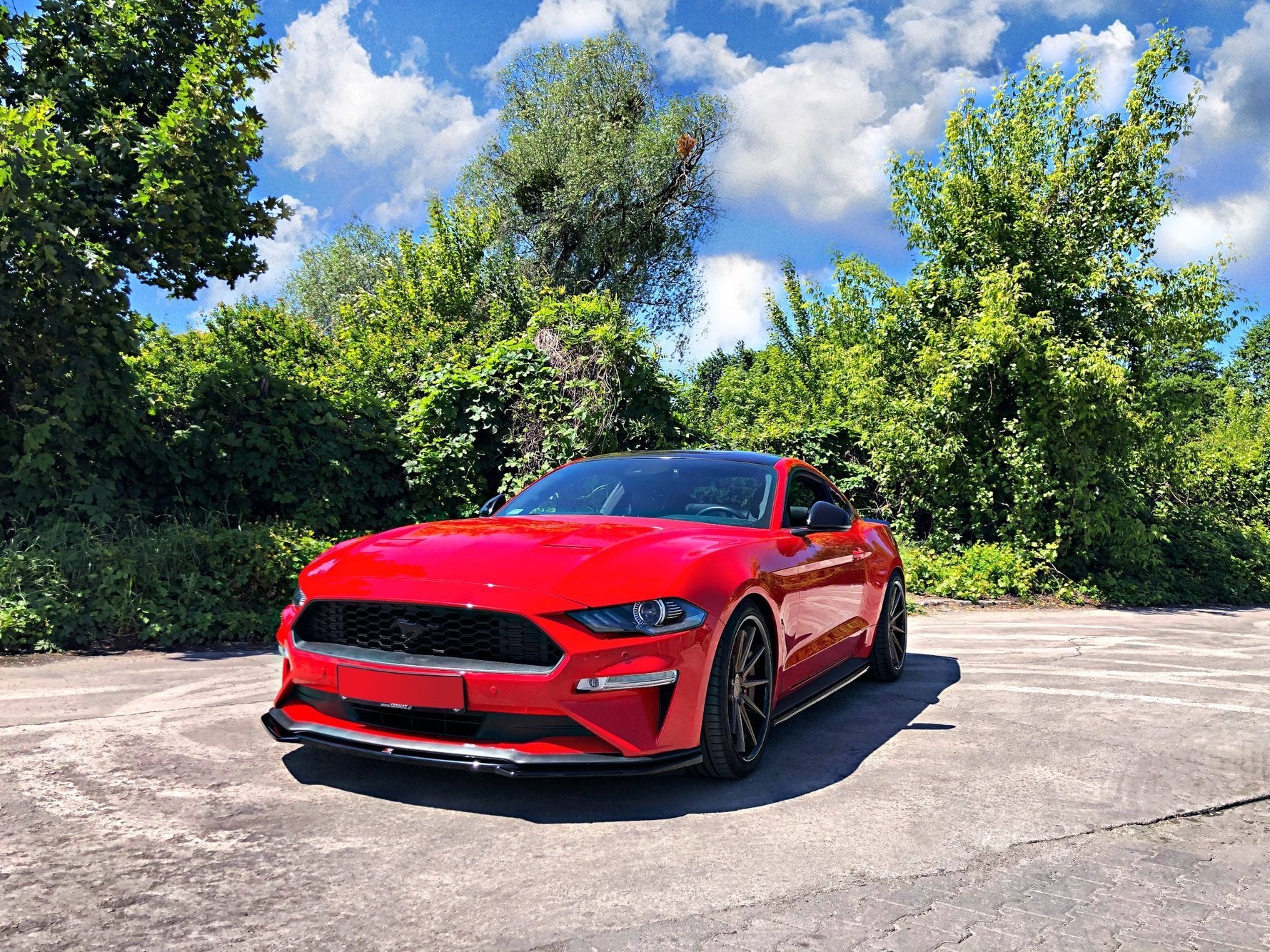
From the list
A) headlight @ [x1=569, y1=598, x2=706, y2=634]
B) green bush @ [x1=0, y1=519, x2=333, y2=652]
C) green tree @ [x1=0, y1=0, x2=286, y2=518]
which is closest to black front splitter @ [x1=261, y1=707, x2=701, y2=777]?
headlight @ [x1=569, y1=598, x2=706, y2=634]

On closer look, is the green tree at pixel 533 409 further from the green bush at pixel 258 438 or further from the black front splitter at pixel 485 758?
the black front splitter at pixel 485 758

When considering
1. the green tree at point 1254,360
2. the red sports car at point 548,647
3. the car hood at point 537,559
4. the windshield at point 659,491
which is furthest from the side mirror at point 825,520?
the green tree at point 1254,360

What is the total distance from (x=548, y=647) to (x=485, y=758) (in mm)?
444

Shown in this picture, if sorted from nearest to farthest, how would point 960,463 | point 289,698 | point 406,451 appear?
point 289,698 < point 406,451 < point 960,463

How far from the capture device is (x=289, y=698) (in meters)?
3.96

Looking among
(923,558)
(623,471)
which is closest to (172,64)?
(623,471)

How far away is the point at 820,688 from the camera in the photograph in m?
5.06

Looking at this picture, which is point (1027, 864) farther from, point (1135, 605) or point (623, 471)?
point (1135, 605)

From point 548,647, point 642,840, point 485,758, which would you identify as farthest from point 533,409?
point 642,840

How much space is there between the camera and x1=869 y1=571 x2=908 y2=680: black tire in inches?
254

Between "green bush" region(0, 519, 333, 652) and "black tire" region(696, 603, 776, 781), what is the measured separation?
4.82m

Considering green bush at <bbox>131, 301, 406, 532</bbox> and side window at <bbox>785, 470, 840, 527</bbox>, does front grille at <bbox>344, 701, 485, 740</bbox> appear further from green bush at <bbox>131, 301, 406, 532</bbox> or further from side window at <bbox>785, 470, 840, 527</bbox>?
green bush at <bbox>131, 301, 406, 532</bbox>

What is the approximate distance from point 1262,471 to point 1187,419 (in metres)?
6.34

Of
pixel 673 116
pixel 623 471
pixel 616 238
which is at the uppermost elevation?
pixel 673 116
